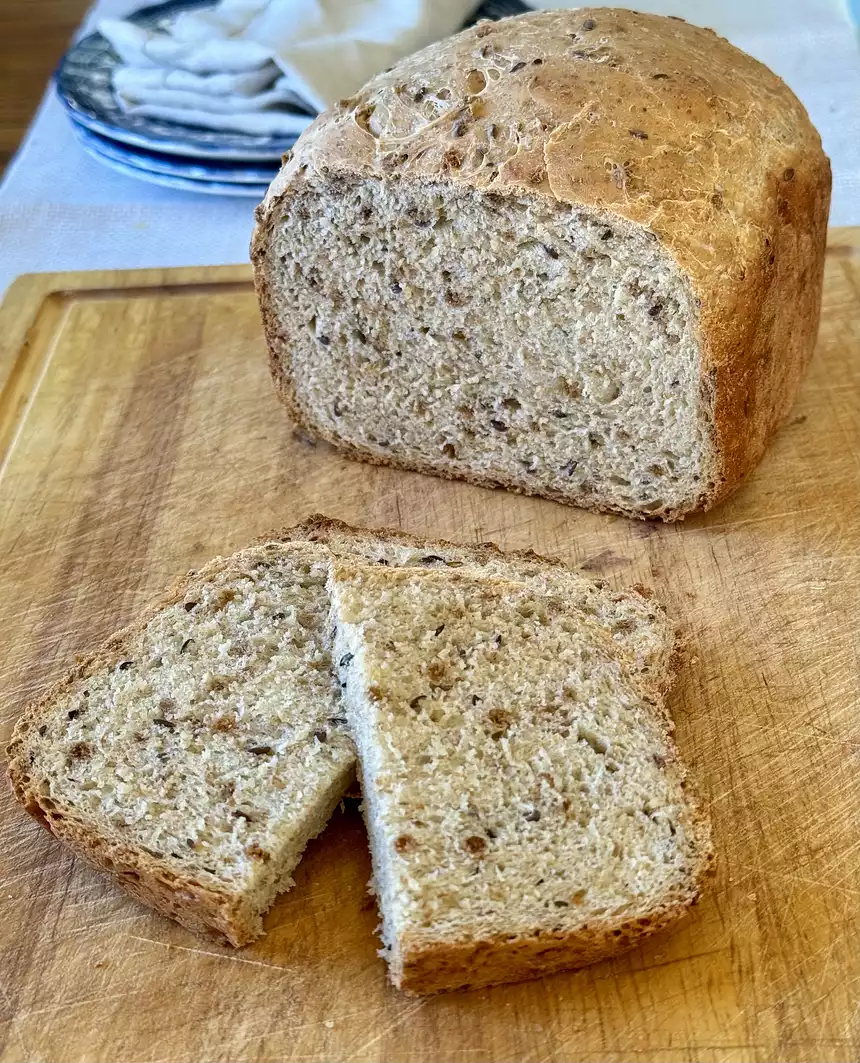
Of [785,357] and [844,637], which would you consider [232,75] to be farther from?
[844,637]

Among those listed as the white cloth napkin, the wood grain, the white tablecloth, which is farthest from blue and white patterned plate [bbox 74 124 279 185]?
the wood grain

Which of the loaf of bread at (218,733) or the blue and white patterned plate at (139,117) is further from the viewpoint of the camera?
the blue and white patterned plate at (139,117)

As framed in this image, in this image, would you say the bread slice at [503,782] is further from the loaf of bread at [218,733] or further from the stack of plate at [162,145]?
the stack of plate at [162,145]

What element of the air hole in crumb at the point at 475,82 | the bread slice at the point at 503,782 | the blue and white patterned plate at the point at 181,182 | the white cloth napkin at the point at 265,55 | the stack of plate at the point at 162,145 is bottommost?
the bread slice at the point at 503,782

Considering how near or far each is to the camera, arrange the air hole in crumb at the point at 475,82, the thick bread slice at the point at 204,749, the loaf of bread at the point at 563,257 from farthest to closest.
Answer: the air hole in crumb at the point at 475,82 < the loaf of bread at the point at 563,257 < the thick bread slice at the point at 204,749

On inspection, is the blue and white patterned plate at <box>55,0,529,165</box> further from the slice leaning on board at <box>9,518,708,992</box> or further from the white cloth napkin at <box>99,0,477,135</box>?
the slice leaning on board at <box>9,518,708,992</box>

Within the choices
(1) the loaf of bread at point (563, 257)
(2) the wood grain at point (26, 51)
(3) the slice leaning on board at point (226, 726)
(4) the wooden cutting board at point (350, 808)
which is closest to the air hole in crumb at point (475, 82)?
(1) the loaf of bread at point (563, 257)
